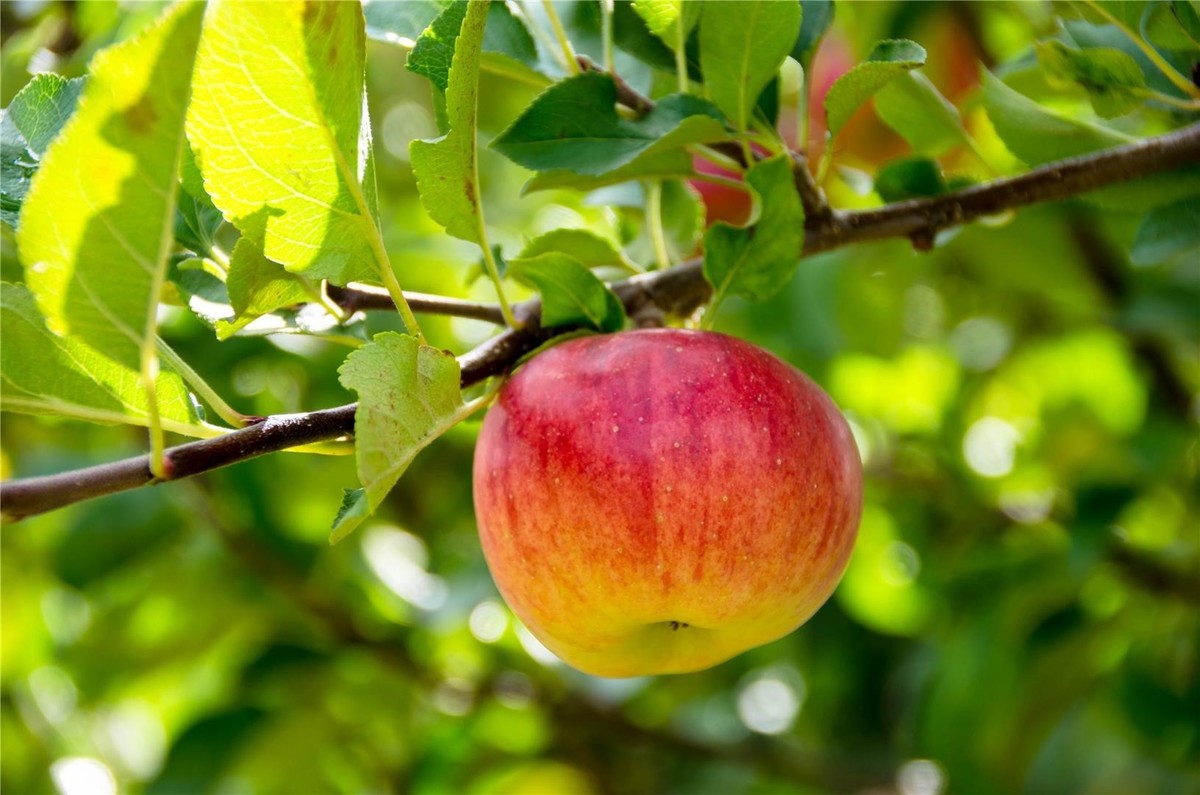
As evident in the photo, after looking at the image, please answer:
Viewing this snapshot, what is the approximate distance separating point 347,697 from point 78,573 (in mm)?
430

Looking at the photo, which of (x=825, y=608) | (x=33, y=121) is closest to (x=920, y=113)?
(x=33, y=121)

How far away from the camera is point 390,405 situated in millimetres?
589

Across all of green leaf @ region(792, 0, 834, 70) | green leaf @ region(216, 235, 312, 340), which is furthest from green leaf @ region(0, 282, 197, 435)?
green leaf @ region(792, 0, 834, 70)

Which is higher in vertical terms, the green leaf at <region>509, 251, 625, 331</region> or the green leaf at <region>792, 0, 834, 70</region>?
the green leaf at <region>792, 0, 834, 70</region>

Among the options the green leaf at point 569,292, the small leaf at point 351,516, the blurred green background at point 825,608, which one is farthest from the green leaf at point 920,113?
the small leaf at point 351,516

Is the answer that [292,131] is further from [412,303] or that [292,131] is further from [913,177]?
[913,177]

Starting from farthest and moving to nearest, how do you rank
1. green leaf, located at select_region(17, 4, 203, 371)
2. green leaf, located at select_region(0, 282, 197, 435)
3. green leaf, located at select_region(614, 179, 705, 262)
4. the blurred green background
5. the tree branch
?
the blurred green background → green leaf, located at select_region(614, 179, 705, 262) → the tree branch → green leaf, located at select_region(0, 282, 197, 435) → green leaf, located at select_region(17, 4, 203, 371)

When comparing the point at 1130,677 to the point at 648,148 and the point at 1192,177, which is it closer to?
the point at 1192,177

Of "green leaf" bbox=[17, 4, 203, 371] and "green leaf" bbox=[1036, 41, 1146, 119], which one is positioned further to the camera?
"green leaf" bbox=[1036, 41, 1146, 119]

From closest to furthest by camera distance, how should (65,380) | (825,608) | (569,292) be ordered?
(65,380), (569,292), (825,608)

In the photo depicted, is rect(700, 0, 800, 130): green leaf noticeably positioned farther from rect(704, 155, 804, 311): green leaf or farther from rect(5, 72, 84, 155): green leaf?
rect(5, 72, 84, 155): green leaf

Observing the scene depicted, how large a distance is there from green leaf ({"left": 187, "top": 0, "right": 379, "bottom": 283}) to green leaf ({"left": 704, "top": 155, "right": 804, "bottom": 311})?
0.24m

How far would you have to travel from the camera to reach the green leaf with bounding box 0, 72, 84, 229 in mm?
722

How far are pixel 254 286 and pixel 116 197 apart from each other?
0.17 metres
